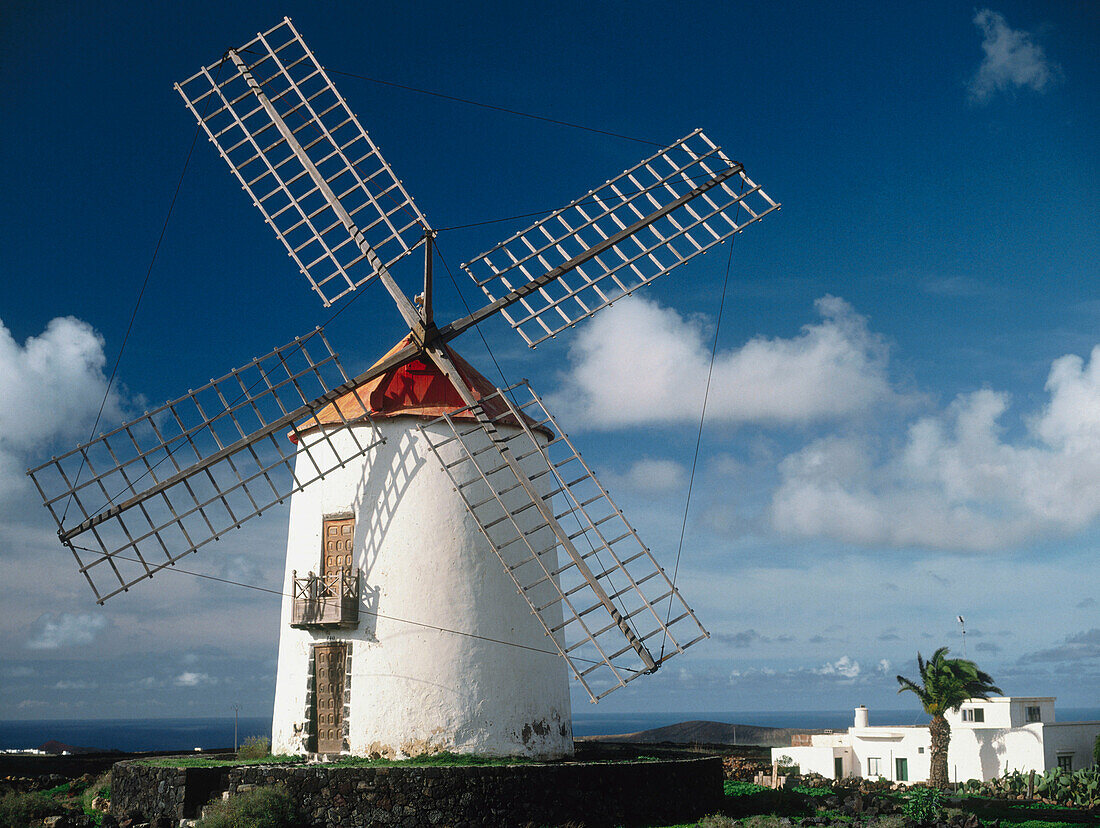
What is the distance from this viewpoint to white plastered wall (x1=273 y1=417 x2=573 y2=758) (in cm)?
1455

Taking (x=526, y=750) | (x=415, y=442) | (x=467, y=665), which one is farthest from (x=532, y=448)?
(x=526, y=750)

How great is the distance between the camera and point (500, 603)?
15.2 m

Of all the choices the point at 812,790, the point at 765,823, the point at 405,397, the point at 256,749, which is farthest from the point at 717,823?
the point at 812,790

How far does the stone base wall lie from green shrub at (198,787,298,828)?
0.15 m

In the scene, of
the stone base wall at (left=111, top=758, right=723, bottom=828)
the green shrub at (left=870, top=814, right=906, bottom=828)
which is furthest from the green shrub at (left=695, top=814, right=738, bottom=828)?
the green shrub at (left=870, top=814, right=906, bottom=828)

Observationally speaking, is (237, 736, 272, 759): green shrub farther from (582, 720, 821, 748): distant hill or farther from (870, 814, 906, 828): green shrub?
(582, 720, 821, 748): distant hill

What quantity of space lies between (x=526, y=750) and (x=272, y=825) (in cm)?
389

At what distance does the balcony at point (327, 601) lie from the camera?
1474 cm

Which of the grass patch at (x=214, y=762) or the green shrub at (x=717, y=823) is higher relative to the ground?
the grass patch at (x=214, y=762)

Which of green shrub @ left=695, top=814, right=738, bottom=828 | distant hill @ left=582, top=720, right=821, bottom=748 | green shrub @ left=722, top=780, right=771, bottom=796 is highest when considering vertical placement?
green shrub @ left=695, top=814, right=738, bottom=828

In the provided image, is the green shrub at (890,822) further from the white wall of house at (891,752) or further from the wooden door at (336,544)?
the white wall of house at (891,752)

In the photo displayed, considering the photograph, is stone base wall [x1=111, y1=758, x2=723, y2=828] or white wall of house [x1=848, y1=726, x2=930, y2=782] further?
white wall of house [x1=848, y1=726, x2=930, y2=782]

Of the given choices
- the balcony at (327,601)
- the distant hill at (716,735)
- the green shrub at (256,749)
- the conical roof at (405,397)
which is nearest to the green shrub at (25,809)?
the green shrub at (256,749)

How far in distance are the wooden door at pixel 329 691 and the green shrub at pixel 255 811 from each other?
78.5 inches
